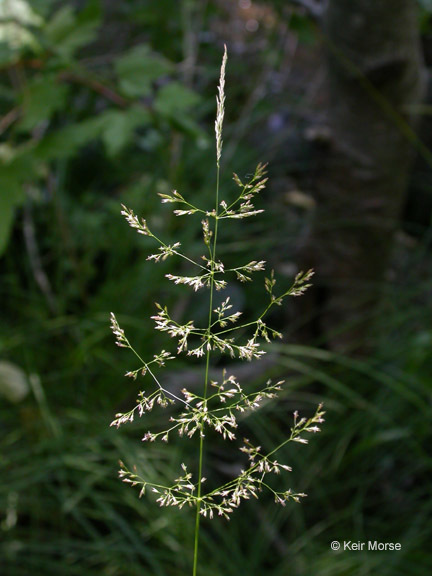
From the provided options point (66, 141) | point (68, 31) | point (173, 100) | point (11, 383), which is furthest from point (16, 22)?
point (11, 383)

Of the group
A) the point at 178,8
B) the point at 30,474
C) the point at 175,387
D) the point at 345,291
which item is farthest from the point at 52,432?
the point at 178,8

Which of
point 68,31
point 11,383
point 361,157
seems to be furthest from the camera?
point 361,157

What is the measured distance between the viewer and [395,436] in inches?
69.9

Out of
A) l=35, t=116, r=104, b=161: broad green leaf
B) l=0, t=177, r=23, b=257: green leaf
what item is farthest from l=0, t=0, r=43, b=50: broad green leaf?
l=0, t=177, r=23, b=257: green leaf

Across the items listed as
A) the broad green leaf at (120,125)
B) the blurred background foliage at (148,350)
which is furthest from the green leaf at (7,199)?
the broad green leaf at (120,125)

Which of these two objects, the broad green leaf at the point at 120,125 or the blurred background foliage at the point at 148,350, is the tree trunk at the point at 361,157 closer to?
the blurred background foliage at the point at 148,350

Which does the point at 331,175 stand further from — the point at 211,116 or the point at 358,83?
the point at 211,116

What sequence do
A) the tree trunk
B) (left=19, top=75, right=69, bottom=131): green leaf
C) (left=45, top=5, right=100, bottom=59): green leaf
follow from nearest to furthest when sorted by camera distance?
1. (left=19, top=75, right=69, bottom=131): green leaf
2. (left=45, top=5, right=100, bottom=59): green leaf
3. the tree trunk

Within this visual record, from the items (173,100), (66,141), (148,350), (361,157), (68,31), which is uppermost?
(68,31)

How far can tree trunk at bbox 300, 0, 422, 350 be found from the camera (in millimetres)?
1951

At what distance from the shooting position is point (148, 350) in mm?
2189

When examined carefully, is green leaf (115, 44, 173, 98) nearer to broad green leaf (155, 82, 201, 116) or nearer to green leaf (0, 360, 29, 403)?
broad green leaf (155, 82, 201, 116)

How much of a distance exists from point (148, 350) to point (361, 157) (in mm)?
959

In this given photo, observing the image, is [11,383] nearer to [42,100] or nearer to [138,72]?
[42,100]
